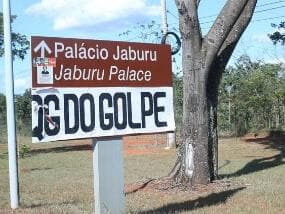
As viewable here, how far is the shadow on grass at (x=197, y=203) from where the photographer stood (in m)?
9.31

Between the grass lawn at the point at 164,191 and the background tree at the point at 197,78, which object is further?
the background tree at the point at 197,78

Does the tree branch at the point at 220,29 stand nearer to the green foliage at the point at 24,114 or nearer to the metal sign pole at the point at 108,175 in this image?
the metal sign pole at the point at 108,175

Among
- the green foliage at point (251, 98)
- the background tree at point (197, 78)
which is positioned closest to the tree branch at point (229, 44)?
the background tree at point (197, 78)

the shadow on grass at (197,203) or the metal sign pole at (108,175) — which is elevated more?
the metal sign pole at (108,175)

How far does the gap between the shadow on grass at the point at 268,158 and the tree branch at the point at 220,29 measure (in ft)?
11.7

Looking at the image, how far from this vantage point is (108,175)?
24.4 feet

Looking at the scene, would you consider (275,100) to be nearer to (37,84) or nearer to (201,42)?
(201,42)

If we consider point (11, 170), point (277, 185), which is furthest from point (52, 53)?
point (277, 185)

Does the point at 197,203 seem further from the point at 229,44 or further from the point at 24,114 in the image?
the point at 24,114

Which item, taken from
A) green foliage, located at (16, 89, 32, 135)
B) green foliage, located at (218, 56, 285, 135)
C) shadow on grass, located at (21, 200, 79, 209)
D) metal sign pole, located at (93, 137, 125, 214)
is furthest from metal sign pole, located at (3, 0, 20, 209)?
green foliage, located at (16, 89, 32, 135)

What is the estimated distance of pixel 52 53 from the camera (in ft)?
22.8

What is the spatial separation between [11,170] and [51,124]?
370 cm

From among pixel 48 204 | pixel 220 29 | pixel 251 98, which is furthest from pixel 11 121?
pixel 251 98

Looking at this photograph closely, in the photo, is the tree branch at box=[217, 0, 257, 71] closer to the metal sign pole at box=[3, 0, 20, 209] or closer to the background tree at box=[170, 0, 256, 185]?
the background tree at box=[170, 0, 256, 185]
